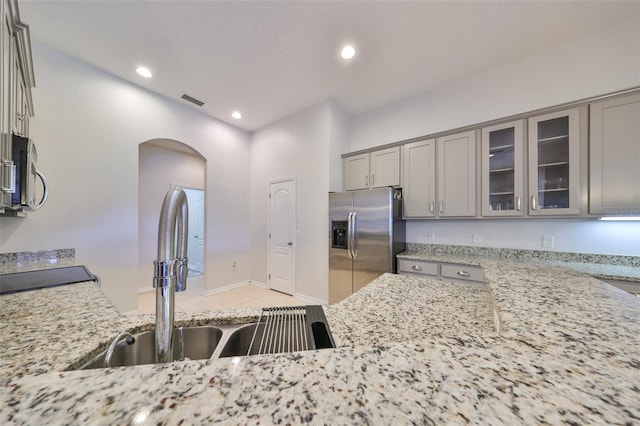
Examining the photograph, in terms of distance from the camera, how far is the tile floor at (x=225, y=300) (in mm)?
3246

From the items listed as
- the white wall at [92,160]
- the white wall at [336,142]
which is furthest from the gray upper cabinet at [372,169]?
the white wall at [92,160]

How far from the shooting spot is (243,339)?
86 centimetres

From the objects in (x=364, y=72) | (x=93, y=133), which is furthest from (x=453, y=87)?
(x=93, y=133)

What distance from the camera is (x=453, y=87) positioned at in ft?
9.56

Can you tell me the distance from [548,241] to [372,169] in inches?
83.3

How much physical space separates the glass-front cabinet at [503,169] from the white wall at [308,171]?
6.34ft

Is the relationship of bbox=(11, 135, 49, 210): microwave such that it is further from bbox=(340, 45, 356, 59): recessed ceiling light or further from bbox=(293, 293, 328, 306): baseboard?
bbox=(293, 293, 328, 306): baseboard

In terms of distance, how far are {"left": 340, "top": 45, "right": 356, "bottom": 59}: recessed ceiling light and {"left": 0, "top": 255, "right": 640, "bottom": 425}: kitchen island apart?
2.67 m

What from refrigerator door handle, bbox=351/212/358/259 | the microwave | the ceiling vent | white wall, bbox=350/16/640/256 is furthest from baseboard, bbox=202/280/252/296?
white wall, bbox=350/16/640/256

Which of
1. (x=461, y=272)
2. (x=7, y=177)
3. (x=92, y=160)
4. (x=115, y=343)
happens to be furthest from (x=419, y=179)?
(x=92, y=160)

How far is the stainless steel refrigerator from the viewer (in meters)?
2.67

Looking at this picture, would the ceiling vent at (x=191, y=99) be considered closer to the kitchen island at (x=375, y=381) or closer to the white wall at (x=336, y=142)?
the white wall at (x=336, y=142)

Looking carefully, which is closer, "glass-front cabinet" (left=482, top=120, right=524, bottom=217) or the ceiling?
the ceiling

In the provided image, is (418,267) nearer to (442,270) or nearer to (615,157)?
(442,270)
